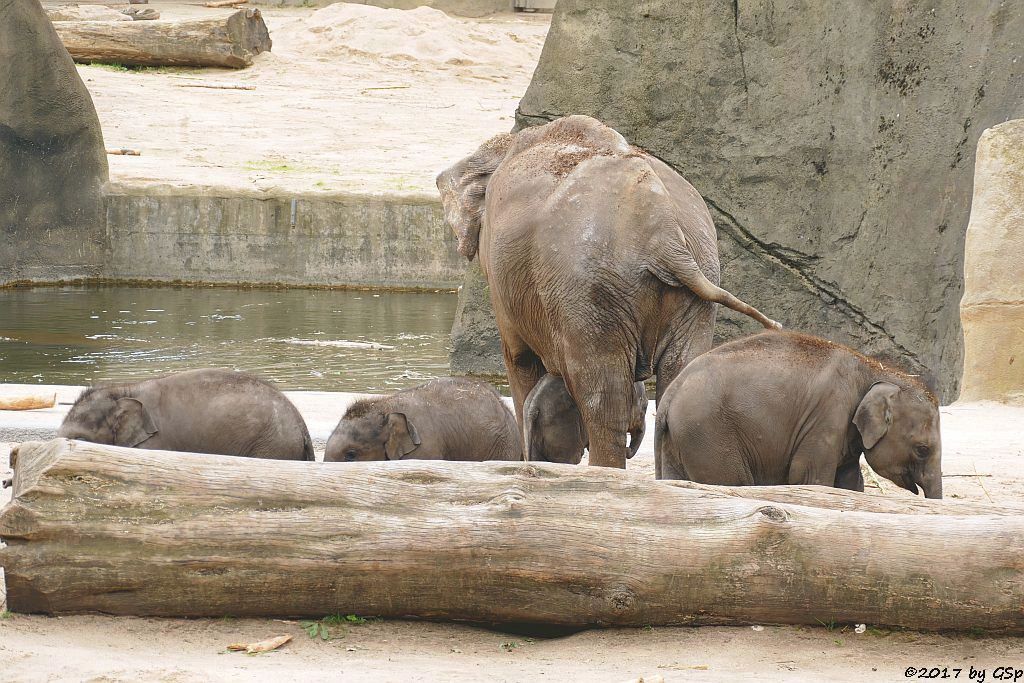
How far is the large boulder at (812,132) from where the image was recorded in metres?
8.52

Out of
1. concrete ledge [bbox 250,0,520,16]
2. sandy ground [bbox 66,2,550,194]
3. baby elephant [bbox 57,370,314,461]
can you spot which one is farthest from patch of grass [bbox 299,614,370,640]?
concrete ledge [bbox 250,0,520,16]

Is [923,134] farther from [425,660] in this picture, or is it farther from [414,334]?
[425,660]

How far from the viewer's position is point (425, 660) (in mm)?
3363

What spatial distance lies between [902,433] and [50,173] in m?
11.1

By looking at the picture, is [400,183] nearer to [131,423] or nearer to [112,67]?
[112,67]

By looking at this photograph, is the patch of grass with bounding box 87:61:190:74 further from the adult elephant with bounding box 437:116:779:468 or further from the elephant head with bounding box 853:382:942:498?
the elephant head with bounding box 853:382:942:498

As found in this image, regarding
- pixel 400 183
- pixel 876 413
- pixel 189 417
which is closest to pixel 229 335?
pixel 400 183

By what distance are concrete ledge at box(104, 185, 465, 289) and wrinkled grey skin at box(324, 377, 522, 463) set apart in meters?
8.27

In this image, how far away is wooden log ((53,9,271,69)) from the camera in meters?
19.1

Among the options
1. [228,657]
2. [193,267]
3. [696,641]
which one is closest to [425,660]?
[228,657]

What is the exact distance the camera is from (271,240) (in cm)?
1377

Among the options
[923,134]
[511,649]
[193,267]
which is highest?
[923,134]

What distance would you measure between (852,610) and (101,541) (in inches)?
75.9

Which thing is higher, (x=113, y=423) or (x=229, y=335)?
(x=113, y=423)
